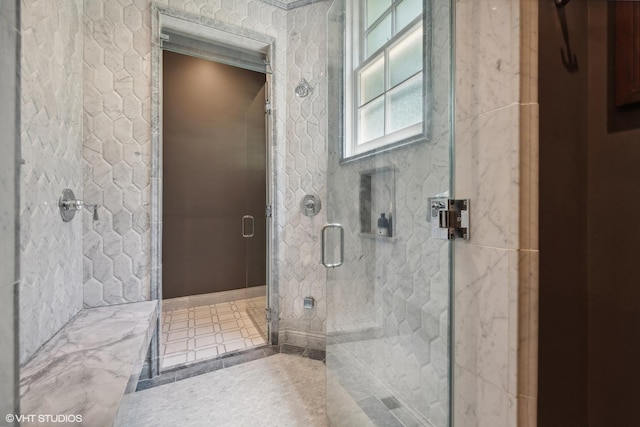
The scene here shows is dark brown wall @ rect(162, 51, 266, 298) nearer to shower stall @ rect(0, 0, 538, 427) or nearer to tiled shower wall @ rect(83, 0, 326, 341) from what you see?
shower stall @ rect(0, 0, 538, 427)

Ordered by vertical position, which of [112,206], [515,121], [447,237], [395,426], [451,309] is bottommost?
[395,426]

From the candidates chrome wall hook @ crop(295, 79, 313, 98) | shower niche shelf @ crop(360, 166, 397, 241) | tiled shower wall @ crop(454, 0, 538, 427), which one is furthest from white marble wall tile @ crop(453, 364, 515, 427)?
chrome wall hook @ crop(295, 79, 313, 98)

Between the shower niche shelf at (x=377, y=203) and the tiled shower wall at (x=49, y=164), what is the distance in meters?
1.60

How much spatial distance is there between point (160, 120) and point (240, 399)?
78.1 inches

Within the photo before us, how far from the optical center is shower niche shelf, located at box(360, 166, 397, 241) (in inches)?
57.2

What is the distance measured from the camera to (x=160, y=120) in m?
1.95
